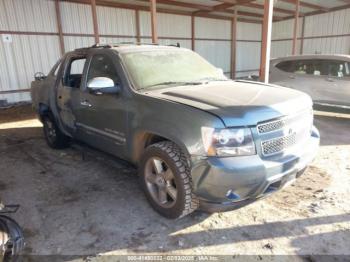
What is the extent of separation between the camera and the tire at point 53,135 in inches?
217

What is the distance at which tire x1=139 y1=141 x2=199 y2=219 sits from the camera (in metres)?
2.86

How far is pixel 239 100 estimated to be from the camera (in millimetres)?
2965

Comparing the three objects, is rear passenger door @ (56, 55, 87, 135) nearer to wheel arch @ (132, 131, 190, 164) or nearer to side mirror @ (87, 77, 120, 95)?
side mirror @ (87, 77, 120, 95)

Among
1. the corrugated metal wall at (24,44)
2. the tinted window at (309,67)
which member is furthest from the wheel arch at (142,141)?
the corrugated metal wall at (24,44)

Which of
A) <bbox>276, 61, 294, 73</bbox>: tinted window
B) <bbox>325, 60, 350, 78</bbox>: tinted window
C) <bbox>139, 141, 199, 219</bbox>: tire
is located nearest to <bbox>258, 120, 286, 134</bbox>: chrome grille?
<bbox>139, 141, 199, 219</bbox>: tire

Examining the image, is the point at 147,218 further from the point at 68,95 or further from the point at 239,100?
the point at 68,95

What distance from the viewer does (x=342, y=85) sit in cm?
746

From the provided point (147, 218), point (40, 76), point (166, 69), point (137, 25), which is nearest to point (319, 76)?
point (166, 69)

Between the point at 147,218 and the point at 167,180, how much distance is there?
54 centimetres

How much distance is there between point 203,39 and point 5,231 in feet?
55.4

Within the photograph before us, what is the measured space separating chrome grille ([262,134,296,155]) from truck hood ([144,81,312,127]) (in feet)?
0.73

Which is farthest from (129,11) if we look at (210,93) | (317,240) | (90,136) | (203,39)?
(317,240)

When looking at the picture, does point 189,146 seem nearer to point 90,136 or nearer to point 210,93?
point 210,93

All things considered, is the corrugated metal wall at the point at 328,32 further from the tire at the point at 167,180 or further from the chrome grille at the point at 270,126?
the tire at the point at 167,180
